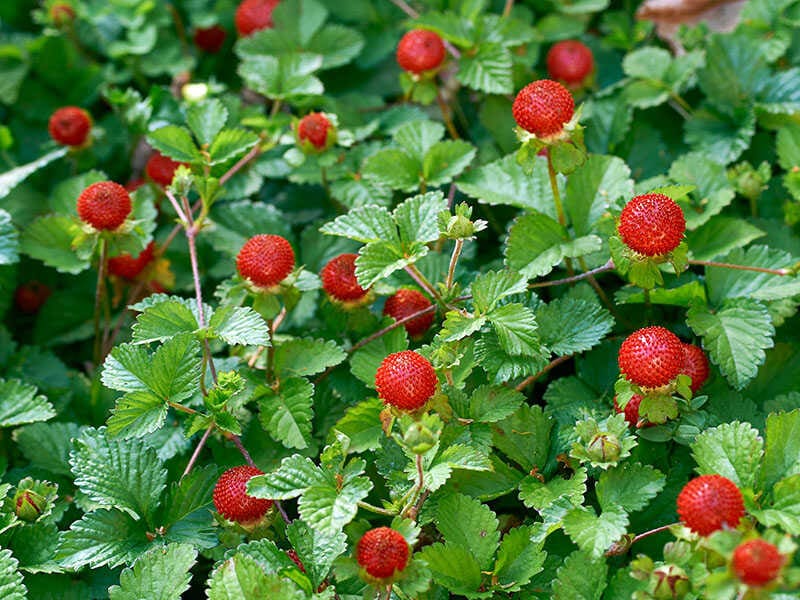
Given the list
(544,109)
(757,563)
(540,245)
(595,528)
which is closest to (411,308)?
(540,245)

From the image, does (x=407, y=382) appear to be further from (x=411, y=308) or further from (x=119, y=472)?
(x=119, y=472)

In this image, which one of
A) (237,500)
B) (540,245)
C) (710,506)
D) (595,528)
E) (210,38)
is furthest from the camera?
(210,38)

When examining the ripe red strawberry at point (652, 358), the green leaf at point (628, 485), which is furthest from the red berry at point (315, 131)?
the green leaf at point (628, 485)

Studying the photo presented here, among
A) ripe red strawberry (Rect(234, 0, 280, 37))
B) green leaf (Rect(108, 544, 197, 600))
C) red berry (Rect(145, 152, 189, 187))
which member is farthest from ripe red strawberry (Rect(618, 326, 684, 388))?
ripe red strawberry (Rect(234, 0, 280, 37))

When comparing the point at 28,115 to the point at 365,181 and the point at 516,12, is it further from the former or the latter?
the point at 516,12

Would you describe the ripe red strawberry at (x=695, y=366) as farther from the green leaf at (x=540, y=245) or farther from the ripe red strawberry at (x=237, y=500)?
the ripe red strawberry at (x=237, y=500)

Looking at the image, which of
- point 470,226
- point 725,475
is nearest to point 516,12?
point 470,226
